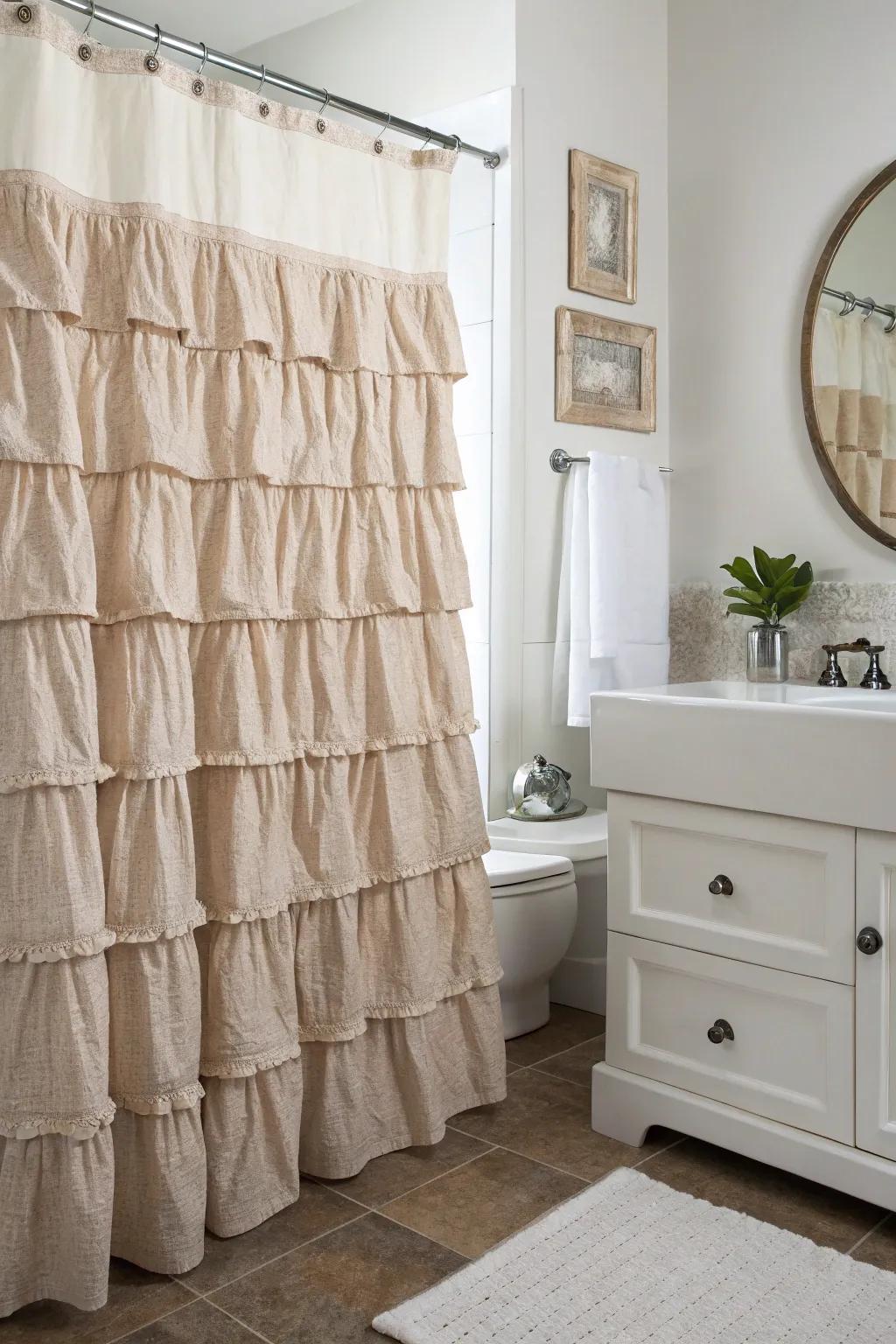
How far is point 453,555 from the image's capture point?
208cm

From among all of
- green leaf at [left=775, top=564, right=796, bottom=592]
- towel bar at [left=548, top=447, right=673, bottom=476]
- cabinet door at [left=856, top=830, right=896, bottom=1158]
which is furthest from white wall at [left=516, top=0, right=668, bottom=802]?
cabinet door at [left=856, top=830, right=896, bottom=1158]

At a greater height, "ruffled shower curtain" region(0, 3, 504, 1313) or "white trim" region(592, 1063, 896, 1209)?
"ruffled shower curtain" region(0, 3, 504, 1313)

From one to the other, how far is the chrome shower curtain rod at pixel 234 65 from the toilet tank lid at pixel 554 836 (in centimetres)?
144

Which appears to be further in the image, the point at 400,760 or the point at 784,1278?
the point at 400,760

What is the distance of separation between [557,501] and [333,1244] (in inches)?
64.4

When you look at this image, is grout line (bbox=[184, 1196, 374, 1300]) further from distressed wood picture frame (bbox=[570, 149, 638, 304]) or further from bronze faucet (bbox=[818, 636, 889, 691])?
distressed wood picture frame (bbox=[570, 149, 638, 304])

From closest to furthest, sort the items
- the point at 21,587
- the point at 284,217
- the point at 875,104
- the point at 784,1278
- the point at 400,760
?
the point at 21,587, the point at 784,1278, the point at 284,217, the point at 400,760, the point at 875,104

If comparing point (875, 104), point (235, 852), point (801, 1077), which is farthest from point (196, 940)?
point (875, 104)

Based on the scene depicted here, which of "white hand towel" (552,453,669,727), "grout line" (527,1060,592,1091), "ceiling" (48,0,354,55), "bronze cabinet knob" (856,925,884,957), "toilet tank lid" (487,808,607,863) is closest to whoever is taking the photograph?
"bronze cabinet knob" (856,925,884,957)

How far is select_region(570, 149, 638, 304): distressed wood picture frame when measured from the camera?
2.62 m

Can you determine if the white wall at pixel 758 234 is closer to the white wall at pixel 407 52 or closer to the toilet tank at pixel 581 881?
the white wall at pixel 407 52

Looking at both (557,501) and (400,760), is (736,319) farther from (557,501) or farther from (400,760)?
(400,760)

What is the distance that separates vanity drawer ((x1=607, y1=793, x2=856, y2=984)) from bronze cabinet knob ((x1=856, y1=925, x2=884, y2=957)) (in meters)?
0.02

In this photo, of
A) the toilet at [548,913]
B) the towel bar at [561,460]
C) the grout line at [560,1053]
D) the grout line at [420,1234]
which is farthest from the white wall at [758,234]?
the grout line at [420,1234]
